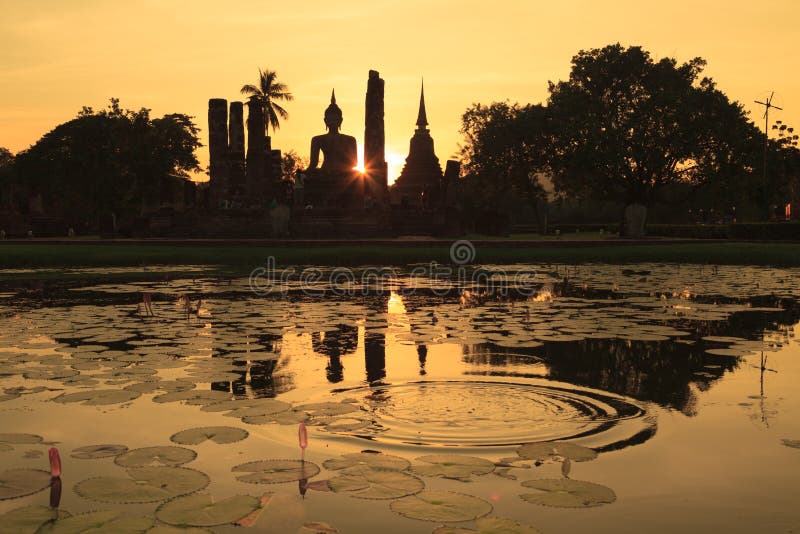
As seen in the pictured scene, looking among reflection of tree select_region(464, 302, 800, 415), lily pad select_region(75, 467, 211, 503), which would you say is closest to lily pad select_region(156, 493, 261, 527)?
lily pad select_region(75, 467, 211, 503)

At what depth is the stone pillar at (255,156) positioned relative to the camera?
43156 mm

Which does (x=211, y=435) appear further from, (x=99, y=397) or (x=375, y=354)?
(x=375, y=354)

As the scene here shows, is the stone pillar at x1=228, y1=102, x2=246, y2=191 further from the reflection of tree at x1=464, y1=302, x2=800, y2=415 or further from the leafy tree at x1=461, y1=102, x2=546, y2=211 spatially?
the reflection of tree at x1=464, y1=302, x2=800, y2=415

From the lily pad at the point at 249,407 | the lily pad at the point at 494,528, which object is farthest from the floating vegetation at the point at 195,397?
the lily pad at the point at 494,528

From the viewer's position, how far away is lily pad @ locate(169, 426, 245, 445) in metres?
4.38

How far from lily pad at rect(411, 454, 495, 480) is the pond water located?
16 millimetres

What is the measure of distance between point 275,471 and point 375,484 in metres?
0.54

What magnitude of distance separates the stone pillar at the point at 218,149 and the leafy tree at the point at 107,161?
3.37 m

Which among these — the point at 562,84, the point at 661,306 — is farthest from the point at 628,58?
the point at 661,306

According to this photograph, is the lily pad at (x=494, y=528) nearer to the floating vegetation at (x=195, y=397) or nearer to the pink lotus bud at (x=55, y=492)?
the pink lotus bud at (x=55, y=492)

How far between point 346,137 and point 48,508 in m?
45.6

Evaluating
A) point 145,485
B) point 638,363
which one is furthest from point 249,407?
point 638,363

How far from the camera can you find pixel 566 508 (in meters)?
3.36

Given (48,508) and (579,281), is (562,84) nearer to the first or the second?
(579,281)
